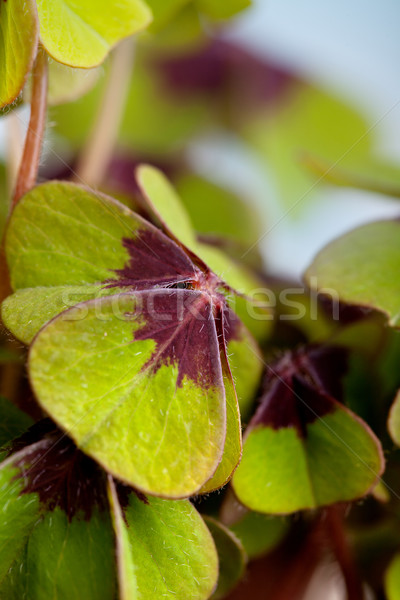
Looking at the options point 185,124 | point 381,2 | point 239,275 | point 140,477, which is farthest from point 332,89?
point 140,477

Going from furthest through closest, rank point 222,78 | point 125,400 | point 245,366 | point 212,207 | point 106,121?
point 222,78, point 212,207, point 106,121, point 245,366, point 125,400

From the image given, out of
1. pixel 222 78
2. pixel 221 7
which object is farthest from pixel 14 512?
pixel 222 78

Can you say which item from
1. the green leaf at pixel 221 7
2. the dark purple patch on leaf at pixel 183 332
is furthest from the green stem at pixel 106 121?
the dark purple patch on leaf at pixel 183 332

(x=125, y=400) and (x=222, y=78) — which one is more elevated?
(x=125, y=400)

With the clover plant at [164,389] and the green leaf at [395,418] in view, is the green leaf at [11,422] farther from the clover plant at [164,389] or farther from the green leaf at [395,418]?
the green leaf at [395,418]

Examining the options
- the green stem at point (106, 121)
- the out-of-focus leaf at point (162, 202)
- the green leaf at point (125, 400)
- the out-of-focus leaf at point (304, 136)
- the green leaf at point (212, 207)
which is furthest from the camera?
the out-of-focus leaf at point (304, 136)

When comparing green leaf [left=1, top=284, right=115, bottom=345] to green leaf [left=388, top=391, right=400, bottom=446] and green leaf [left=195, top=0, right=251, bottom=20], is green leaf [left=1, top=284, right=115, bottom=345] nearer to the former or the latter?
green leaf [left=388, top=391, right=400, bottom=446]

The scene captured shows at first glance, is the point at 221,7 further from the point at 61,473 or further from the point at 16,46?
the point at 61,473
